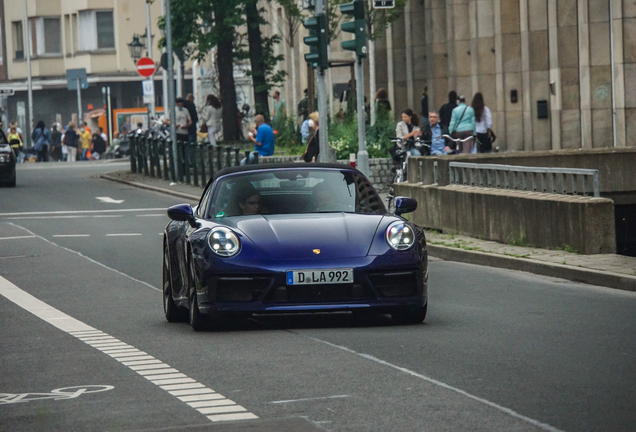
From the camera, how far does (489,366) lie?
8.10m

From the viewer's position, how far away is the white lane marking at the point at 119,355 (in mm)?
6848

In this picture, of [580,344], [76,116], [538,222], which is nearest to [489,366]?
[580,344]

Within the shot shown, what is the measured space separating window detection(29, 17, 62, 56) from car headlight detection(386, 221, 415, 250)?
74556 mm

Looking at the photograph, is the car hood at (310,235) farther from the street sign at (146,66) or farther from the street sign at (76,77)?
the street sign at (76,77)

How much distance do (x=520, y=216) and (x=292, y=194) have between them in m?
6.17

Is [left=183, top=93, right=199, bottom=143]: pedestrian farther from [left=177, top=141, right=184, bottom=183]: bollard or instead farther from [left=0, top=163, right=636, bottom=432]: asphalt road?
[left=0, top=163, right=636, bottom=432]: asphalt road

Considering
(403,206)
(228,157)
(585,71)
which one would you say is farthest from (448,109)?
(403,206)

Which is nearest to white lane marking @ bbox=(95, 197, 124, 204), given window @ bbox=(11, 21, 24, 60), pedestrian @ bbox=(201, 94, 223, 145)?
pedestrian @ bbox=(201, 94, 223, 145)

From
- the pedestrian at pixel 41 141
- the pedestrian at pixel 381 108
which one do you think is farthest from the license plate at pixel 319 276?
the pedestrian at pixel 41 141

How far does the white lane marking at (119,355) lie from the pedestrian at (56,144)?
2091 inches

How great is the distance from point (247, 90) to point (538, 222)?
50241 mm

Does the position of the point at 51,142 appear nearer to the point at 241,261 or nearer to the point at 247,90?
the point at 247,90

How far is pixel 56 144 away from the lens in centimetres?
6794

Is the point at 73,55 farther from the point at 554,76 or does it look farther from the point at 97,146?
the point at 554,76
